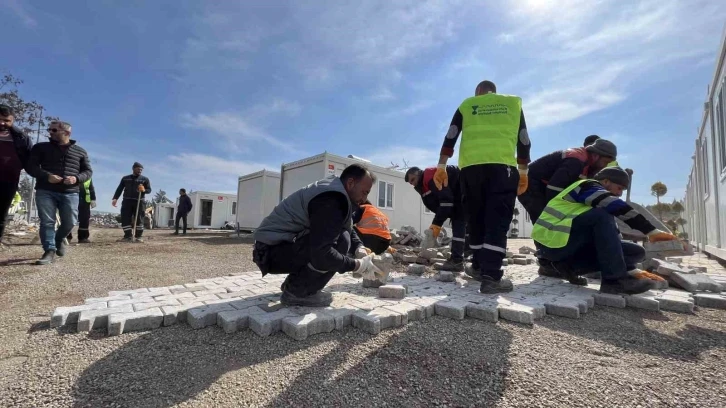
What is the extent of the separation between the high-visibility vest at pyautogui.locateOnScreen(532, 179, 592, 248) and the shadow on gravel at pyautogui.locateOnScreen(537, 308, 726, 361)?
67cm

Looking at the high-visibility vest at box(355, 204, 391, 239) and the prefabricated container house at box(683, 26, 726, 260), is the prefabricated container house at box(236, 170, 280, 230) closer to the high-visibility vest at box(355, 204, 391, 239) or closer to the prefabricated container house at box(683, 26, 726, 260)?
the high-visibility vest at box(355, 204, 391, 239)

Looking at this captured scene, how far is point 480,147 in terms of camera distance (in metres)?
3.14

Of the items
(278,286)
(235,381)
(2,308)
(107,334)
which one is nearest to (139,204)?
(2,308)

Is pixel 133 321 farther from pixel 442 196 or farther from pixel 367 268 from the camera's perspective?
pixel 442 196

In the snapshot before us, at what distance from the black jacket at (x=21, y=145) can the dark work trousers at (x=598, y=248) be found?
6.32 meters

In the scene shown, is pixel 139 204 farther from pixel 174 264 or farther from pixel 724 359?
pixel 724 359

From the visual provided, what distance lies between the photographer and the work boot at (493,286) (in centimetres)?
291

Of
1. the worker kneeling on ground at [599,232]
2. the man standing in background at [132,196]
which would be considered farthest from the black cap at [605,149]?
the man standing in background at [132,196]

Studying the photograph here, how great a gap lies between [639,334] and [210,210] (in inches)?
860

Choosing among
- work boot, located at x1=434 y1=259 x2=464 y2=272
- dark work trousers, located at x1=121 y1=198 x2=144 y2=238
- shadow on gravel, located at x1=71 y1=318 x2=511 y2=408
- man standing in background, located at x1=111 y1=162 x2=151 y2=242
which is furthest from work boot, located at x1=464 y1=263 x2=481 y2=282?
dark work trousers, located at x1=121 y1=198 x2=144 y2=238

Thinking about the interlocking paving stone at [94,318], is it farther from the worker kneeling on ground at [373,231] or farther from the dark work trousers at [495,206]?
the dark work trousers at [495,206]

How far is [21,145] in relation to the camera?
415 centimetres

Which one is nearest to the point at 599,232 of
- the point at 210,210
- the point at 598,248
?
the point at 598,248

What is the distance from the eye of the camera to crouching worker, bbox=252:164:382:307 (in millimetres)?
2080
